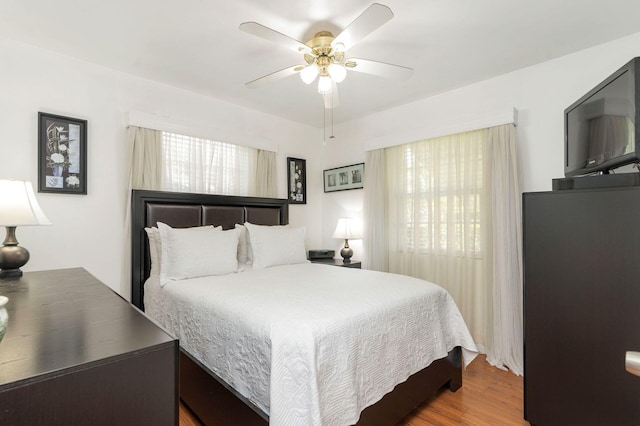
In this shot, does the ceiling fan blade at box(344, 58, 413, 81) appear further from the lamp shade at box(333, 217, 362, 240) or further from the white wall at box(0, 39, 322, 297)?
the lamp shade at box(333, 217, 362, 240)

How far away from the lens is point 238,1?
1808 mm

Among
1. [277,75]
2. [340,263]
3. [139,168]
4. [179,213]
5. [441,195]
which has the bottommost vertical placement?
[340,263]

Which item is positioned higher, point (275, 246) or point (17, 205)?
point (17, 205)

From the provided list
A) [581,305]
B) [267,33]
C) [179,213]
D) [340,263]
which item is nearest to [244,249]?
[179,213]

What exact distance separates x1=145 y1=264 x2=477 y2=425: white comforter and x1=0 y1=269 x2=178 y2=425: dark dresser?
61 centimetres

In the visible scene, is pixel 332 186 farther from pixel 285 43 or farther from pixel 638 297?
pixel 638 297

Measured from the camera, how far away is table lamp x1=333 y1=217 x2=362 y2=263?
12.3ft

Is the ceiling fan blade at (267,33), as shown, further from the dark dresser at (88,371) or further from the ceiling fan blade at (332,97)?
the dark dresser at (88,371)

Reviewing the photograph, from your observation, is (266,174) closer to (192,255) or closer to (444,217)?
(192,255)

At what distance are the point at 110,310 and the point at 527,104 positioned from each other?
3.23 m

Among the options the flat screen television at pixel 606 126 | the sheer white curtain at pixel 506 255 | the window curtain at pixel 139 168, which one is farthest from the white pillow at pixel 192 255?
the flat screen television at pixel 606 126

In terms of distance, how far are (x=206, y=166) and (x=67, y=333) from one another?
103 inches

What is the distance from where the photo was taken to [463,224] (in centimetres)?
298

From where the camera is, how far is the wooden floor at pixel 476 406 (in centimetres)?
186
